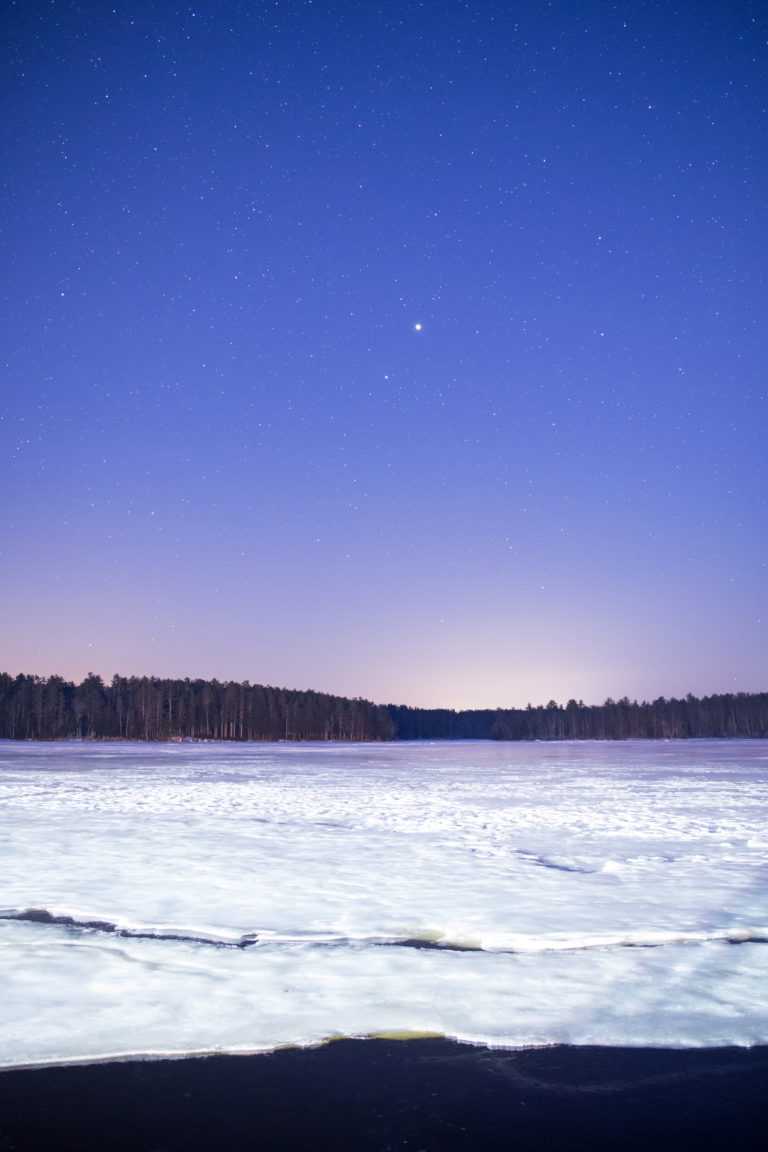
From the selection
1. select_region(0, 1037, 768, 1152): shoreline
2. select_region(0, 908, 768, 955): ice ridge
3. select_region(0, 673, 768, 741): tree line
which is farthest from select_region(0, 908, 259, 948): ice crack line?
select_region(0, 673, 768, 741): tree line

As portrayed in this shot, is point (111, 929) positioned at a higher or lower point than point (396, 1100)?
lower

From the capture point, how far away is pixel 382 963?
452 centimetres

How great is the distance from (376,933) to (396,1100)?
229cm

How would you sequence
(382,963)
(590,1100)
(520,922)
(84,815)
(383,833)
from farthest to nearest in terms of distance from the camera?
(84,815), (383,833), (520,922), (382,963), (590,1100)

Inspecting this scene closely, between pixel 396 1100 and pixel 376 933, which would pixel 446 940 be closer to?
pixel 376 933

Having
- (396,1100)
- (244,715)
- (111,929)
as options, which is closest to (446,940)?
(396,1100)

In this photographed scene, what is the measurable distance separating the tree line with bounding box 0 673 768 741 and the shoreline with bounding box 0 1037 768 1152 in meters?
114

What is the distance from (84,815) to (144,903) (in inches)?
281

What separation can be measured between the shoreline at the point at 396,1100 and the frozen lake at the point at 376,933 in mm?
167

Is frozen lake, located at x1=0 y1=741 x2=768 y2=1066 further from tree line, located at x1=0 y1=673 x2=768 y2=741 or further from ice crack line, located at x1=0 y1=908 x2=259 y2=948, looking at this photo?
tree line, located at x1=0 y1=673 x2=768 y2=741

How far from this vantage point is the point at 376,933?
17.0ft

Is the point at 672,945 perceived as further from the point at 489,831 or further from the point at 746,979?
the point at 489,831

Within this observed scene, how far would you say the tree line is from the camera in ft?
369

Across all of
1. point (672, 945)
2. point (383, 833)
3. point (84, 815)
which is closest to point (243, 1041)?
point (672, 945)
